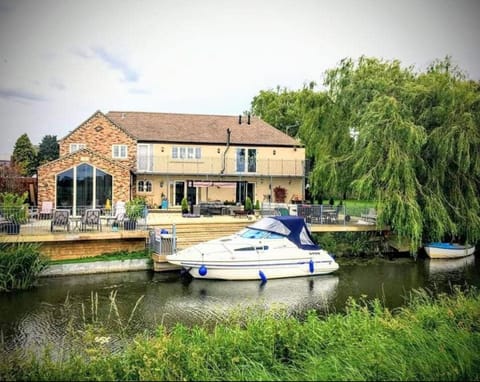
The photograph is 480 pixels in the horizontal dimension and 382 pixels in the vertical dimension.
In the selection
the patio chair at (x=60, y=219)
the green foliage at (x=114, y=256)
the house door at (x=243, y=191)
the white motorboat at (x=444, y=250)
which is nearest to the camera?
the green foliage at (x=114, y=256)

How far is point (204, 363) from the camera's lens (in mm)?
6473

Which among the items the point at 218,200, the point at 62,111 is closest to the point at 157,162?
the point at 218,200

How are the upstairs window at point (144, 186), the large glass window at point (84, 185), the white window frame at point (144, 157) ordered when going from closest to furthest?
the large glass window at point (84, 185), the white window frame at point (144, 157), the upstairs window at point (144, 186)

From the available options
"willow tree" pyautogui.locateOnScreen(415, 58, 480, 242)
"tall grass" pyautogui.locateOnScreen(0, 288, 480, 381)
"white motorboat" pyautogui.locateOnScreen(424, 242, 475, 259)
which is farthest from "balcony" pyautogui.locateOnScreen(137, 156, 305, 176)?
"tall grass" pyautogui.locateOnScreen(0, 288, 480, 381)

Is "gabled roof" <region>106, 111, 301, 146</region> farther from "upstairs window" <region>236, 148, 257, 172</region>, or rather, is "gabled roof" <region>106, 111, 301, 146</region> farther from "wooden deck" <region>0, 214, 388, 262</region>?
"wooden deck" <region>0, 214, 388, 262</region>

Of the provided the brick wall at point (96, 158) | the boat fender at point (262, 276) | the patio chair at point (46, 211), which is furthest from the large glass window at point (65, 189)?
the boat fender at point (262, 276)

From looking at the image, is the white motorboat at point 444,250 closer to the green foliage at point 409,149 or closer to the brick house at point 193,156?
the green foliage at point 409,149

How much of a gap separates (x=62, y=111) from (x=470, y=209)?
28790mm

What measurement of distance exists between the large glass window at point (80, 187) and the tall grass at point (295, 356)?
15.7m

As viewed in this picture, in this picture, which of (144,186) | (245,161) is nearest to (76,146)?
(144,186)

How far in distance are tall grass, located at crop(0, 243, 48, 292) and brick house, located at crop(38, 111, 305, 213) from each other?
10886 mm

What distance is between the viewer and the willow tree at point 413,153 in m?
19.4

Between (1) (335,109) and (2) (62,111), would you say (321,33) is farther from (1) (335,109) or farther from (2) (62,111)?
(2) (62,111)

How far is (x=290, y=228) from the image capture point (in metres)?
16.7
